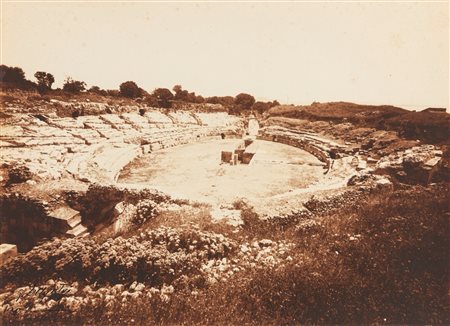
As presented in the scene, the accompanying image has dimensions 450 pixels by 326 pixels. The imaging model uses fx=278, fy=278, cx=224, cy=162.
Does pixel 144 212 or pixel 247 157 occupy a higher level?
pixel 144 212

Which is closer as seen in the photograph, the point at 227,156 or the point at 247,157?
the point at 227,156

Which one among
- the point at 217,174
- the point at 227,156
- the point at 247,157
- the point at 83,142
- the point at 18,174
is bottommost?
the point at 217,174

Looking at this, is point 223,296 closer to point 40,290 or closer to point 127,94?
point 40,290

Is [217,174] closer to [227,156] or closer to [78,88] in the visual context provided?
[227,156]

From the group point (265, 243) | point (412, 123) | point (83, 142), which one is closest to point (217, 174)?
point (265, 243)

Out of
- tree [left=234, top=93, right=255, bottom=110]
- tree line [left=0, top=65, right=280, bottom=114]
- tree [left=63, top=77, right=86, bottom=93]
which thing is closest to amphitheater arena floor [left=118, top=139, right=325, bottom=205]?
tree line [left=0, top=65, right=280, bottom=114]

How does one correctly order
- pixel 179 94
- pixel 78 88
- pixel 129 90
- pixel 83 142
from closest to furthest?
pixel 83 142 < pixel 78 88 < pixel 129 90 < pixel 179 94

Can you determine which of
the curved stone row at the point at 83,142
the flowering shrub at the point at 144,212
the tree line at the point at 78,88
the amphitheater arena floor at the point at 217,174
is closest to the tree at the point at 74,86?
the tree line at the point at 78,88
